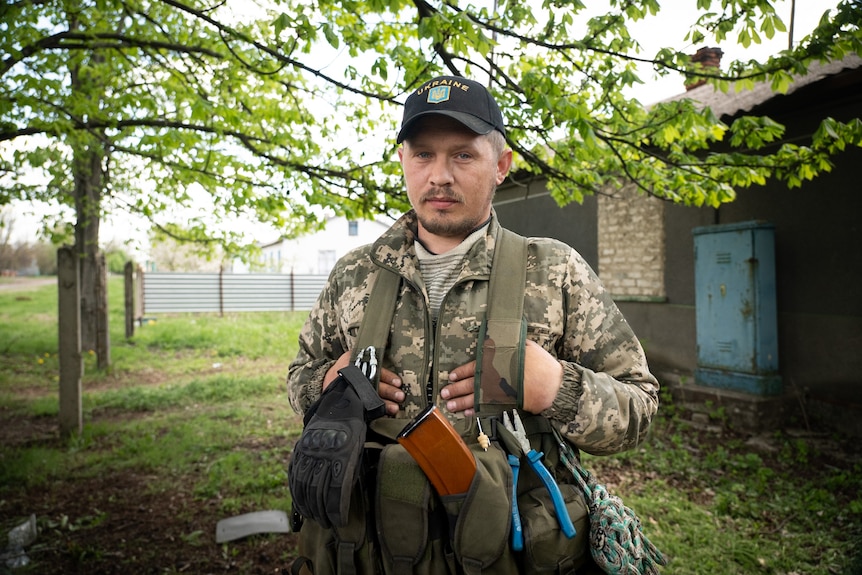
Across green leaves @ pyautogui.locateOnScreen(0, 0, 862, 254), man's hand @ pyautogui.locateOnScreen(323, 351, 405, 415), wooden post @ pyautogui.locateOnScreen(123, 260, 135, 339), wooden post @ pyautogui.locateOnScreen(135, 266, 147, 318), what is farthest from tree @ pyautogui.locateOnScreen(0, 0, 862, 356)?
wooden post @ pyautogui.locateOnScreen(135, 266, 147, 318)

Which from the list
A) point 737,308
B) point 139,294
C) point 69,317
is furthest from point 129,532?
point 139,294

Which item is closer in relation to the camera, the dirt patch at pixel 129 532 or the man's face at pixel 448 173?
the man's face at pixel 448 173

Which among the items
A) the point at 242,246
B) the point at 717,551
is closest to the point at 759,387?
the point at 717,551

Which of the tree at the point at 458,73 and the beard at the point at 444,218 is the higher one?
the tree at the point at 458,73

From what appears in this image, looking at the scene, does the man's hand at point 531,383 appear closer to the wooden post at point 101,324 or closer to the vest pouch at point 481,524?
the vest pouch at point 481,524

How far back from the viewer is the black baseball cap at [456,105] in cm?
154

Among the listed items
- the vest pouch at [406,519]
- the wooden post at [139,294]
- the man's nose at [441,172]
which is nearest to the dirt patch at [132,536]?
the vest pouch at [406,519]

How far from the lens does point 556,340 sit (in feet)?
5.17

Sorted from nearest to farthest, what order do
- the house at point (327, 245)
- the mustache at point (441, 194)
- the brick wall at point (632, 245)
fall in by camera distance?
the mustache at point (441, 194)
the brick wall at point (632, 245)
the house at point (327, 245)

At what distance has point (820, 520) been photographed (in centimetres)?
380

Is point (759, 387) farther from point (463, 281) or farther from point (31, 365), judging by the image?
point (31, 365)

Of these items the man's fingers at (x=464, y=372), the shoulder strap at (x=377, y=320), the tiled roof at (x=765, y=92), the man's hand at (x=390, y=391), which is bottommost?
the man's hand at (x=390, y=391)

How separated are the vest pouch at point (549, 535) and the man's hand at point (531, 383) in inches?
9.3

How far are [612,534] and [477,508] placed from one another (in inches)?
15.4
